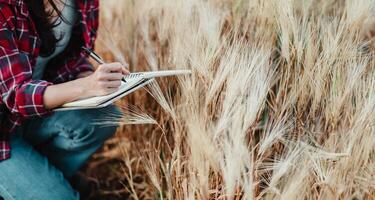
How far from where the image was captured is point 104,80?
4.19 feet

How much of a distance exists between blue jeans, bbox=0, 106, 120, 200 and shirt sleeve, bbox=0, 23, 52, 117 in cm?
20

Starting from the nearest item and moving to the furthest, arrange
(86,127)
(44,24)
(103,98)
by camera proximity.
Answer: (103,98)
(44,24)
(86,127)

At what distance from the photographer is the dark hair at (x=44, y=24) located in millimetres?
1376

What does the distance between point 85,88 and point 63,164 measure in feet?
1.53

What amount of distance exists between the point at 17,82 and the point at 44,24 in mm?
174

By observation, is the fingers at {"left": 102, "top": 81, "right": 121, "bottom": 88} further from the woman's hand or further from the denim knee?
the denim knee

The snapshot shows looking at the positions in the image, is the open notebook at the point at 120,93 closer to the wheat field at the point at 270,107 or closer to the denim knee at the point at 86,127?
the wheat field at the point at 270,107

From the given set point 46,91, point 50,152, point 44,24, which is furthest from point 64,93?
point 50,152

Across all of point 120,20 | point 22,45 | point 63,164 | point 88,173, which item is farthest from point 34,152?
point 120,20

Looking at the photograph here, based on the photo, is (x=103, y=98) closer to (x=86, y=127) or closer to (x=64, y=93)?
(x=64, y=93)

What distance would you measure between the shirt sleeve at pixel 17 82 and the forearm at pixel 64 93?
0.02 m

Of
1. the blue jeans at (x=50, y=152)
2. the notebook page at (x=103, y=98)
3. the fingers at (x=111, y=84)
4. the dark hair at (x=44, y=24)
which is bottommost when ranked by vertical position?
the blue jeans at (x=50, y=152)

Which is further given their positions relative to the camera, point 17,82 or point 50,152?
Answer: point 50,152

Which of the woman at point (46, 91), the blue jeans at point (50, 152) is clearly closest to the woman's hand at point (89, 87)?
the woman at point (46, 91)
